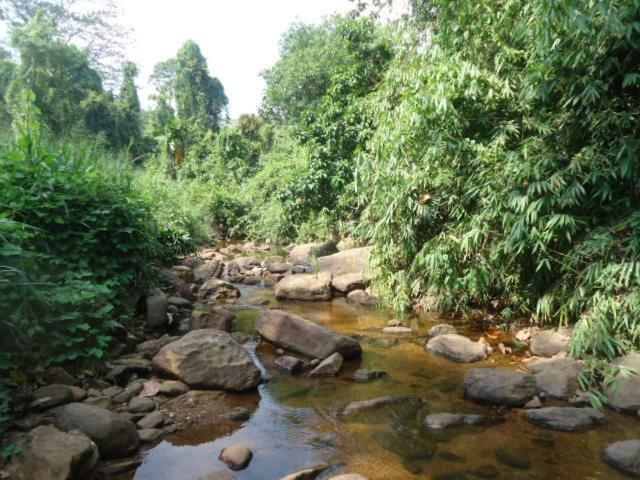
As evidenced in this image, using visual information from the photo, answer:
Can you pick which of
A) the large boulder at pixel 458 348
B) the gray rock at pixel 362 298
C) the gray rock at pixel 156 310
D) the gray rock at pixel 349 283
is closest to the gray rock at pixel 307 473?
the large boulder at pixel 458 348

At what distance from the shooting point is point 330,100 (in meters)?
10.2

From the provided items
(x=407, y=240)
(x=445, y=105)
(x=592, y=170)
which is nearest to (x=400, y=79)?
(x=445, y=105)

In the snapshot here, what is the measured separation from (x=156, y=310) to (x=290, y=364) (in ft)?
6.94

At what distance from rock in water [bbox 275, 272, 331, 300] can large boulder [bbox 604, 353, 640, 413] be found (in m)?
4.87

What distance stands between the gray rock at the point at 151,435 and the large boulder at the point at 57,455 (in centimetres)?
49

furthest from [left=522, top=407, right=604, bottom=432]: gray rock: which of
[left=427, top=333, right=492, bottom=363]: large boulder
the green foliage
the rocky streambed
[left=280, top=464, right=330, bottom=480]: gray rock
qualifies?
[left=280, top=464, right=330, bottom=480]: gray rock

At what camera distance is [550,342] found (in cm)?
499

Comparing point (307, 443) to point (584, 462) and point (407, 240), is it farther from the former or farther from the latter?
point (407, 240)

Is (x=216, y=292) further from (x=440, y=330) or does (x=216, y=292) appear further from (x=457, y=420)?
(x=457, y=420)

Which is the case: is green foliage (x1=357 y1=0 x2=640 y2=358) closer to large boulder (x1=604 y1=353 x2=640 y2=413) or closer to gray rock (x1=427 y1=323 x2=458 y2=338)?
large boulder (x1=604 y1=353 x2=640 y2=413)

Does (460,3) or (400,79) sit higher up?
(460,3)

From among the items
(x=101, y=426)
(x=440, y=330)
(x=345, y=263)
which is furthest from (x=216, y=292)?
(x=101, y=426)

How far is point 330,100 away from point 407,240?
5025 mm

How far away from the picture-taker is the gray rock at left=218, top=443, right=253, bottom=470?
10.3 ft
